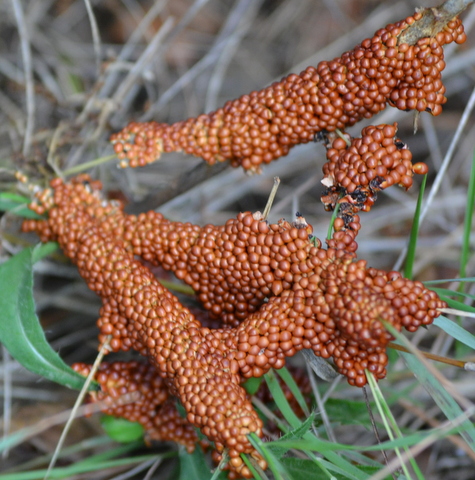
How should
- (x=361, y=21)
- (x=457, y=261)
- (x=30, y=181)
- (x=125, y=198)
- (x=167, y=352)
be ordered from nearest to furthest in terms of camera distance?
1. (x=167, y=352)
2. (x=30, y=181)
3. (x=125, y=198)
4. (x=457, y=261)
5. (x=361, y=21)

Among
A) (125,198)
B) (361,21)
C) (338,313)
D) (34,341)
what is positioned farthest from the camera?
(361,21)

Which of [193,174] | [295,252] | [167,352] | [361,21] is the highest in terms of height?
[361,21]

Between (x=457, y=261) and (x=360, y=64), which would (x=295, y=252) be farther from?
(x=457, y=261)

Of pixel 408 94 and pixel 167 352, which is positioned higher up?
pixel 408 94

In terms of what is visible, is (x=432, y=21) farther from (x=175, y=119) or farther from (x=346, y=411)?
(x=175, y=119)

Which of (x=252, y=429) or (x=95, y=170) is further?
(x=95, y=170)

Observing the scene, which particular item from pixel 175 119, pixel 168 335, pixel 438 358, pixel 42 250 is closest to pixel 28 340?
pixel 42 250

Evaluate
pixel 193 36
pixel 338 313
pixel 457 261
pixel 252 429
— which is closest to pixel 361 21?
pixel 193 36

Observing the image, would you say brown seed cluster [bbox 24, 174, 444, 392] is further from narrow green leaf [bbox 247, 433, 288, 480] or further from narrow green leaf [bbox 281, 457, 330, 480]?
narrow green leaf [bbox 281, 457, 330, 480]
